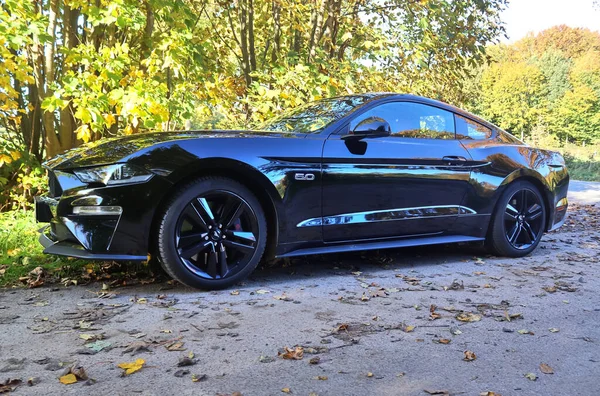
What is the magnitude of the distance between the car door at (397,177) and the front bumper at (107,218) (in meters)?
1.29

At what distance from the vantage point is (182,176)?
341cm

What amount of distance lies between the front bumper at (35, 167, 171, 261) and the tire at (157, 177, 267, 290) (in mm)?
127

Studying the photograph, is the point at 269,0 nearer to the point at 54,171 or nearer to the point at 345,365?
the point at 54,171

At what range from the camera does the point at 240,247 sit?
3.62 metres

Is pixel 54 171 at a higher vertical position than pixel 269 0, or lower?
lower

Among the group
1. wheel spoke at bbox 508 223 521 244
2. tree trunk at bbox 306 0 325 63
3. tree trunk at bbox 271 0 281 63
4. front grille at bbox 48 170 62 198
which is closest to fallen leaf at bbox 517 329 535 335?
wheel spoke at bbox 508 223 521 244

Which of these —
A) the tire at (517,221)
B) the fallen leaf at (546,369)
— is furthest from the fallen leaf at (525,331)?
the tire at (517,221)

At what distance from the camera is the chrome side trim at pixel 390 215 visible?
3875 mm

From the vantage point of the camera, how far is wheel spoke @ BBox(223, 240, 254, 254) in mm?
3580

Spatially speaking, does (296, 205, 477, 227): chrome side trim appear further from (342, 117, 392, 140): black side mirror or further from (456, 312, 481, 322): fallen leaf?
(456, 312, 481, 322): fallen leaf

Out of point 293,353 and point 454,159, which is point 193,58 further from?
point 293,353

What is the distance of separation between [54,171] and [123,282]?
904 mm

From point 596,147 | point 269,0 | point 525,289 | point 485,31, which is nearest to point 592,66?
point 596,147

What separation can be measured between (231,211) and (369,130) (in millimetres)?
1211
